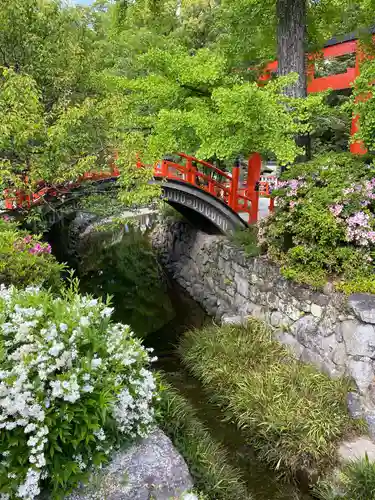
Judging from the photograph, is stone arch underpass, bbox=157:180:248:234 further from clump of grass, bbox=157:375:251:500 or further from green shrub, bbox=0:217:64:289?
clump of grass, bbox=157:375:251:500

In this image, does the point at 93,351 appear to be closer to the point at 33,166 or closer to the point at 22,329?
the point at 22,329

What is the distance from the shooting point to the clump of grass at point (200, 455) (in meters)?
4.40

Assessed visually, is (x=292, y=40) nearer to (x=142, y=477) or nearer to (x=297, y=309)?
(x=297, y=309)

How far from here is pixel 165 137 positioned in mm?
7758

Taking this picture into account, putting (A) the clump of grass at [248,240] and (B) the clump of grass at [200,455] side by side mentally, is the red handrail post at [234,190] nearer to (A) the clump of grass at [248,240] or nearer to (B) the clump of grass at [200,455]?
(A) the clump of grass at [248,240]

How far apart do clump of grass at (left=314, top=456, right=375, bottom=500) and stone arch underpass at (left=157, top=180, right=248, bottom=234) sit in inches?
276

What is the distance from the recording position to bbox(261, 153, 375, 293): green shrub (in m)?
6.42

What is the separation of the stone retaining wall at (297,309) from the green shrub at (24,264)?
4.12m

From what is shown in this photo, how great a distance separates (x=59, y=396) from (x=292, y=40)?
8183mm

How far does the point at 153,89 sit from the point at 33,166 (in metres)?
2.98

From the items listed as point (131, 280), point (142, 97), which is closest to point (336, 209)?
point (142, 97)

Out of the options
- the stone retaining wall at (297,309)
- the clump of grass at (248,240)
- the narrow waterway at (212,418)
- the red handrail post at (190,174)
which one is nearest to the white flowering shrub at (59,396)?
the narrow waterway at (212,418)

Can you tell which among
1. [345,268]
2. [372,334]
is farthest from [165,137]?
[372,334]

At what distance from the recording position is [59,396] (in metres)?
2.93
